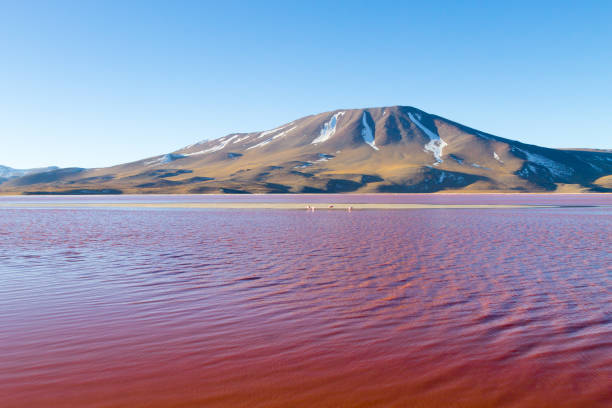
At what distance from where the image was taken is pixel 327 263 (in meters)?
16.6

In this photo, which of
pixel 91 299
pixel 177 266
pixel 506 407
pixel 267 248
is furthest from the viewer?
pixel 267 248

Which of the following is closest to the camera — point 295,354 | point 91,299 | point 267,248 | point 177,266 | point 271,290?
point 295,354

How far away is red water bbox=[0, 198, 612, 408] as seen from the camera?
6047mm

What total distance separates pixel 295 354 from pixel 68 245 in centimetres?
1758

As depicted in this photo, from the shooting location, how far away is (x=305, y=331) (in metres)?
8.54

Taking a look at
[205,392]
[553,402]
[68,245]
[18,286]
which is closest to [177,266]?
[18,286]

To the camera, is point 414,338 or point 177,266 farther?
point 177,266

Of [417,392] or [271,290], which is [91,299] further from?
[417,392]

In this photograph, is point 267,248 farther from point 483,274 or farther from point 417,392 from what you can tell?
point 417,392

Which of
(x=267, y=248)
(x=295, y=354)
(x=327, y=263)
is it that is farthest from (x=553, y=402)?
(x=267, y=248)

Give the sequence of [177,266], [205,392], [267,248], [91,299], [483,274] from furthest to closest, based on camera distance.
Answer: [267,248]
[177,266]
[483,274]
[91,299]
[205,392]

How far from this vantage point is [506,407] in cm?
561

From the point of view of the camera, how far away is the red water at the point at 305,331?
6047 mm

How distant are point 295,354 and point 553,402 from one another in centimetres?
350
